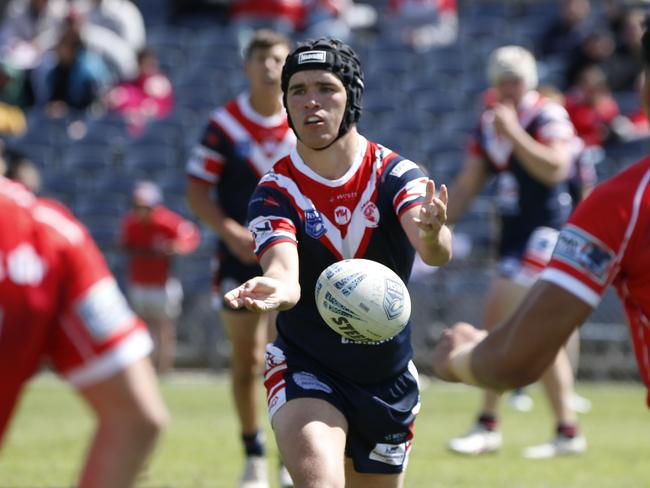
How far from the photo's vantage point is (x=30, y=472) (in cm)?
A: 902

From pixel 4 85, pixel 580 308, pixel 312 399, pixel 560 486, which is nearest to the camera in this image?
pixel 580 308

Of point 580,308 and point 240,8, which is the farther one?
point 240,8

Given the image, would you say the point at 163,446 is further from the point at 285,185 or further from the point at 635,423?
the point at 285,185

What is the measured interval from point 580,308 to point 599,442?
7836 mm

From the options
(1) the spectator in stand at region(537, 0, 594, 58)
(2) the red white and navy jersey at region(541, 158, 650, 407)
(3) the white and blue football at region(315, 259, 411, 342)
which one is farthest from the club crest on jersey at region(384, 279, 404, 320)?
(1) the spectator in stand at region(537, 0, 594, 58)

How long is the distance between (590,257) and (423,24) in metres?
17.2

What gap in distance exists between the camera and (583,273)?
3680 mm

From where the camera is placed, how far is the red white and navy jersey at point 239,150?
8422mm

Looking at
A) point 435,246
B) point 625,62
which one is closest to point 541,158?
point 435,246

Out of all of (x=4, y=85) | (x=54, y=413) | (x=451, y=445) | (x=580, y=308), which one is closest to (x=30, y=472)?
(x=451, y=445)

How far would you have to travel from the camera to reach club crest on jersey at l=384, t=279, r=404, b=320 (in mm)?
5113

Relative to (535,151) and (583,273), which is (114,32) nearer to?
(535,151)

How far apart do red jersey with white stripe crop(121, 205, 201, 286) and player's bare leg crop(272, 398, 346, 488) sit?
12106 mm

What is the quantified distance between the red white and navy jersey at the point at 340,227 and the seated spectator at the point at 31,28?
16.9 metres
